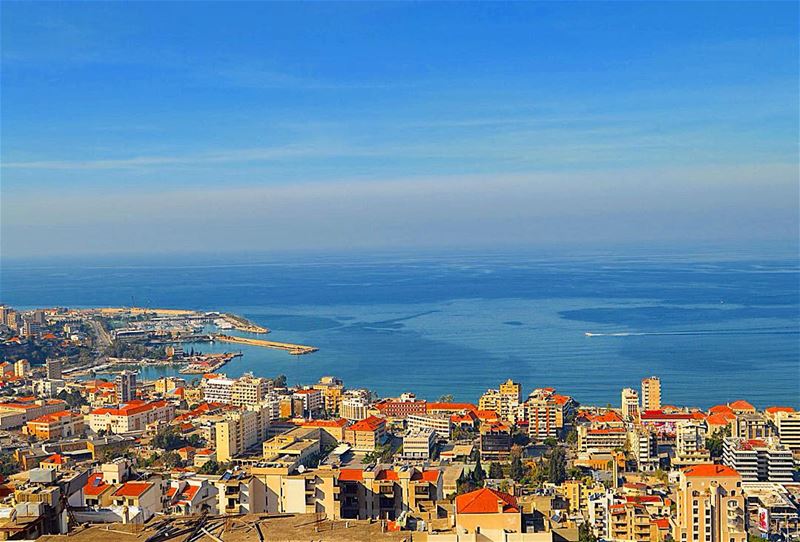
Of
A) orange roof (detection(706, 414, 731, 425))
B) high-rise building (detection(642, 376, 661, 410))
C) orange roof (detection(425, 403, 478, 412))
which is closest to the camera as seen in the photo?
orange roof (detection(706, 414, 731, 425))

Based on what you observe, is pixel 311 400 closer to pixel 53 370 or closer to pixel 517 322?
pixel 53 370

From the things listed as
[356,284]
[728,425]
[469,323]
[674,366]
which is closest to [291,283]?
[356,284]

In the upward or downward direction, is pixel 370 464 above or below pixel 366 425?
above

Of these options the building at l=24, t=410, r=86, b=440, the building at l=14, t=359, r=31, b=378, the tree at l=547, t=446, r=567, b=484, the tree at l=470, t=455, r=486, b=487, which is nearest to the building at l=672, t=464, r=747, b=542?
the tree at l=470, t=455, r=486, b=487

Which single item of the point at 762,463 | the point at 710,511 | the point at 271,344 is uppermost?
the point at 710,511

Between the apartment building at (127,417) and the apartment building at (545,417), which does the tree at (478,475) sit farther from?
the apartment building at (127,417)

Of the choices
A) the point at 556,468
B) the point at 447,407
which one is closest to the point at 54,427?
the point at 447,407

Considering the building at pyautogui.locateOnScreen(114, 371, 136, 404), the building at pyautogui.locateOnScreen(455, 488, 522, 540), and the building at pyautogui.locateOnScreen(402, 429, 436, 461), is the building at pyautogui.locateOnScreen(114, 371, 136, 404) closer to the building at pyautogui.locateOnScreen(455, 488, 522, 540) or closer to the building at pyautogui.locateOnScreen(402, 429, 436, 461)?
the building at pyautogui.locateOnScreen(402, 429, 436, 461)

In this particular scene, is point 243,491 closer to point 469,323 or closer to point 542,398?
point 542,398
